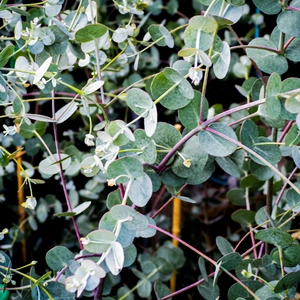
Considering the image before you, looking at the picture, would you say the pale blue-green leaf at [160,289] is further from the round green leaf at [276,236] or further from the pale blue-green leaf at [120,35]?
the pale blue-green leaf at [120,35]

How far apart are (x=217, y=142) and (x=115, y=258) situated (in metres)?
0.14

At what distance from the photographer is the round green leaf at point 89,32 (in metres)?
0.40

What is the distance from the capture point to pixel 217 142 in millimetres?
384

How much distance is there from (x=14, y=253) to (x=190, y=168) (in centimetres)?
60

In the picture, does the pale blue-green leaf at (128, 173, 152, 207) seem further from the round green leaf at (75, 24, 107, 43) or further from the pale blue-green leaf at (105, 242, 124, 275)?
the round green leaf at (75, 24, 107, 43)

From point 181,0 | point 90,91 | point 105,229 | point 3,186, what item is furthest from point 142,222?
point 181,0

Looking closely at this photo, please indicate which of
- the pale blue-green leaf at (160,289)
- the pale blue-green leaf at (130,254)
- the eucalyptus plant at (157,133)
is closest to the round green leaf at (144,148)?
the eucalyptus plant at (157,133)

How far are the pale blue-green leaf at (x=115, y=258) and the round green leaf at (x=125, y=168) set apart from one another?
60 millimetres

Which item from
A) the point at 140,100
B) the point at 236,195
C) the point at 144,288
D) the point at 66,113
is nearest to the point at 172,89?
the point at 140,100

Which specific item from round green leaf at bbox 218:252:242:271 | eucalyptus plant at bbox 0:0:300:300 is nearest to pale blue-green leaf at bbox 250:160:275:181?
eucalyptus plant at bbox 0:0:300:300

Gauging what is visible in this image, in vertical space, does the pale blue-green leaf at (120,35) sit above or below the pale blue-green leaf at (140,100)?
above

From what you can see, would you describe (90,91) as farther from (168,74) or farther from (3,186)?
(3,186)

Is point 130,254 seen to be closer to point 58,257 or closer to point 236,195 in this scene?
point 58,257

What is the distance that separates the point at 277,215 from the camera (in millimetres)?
528
